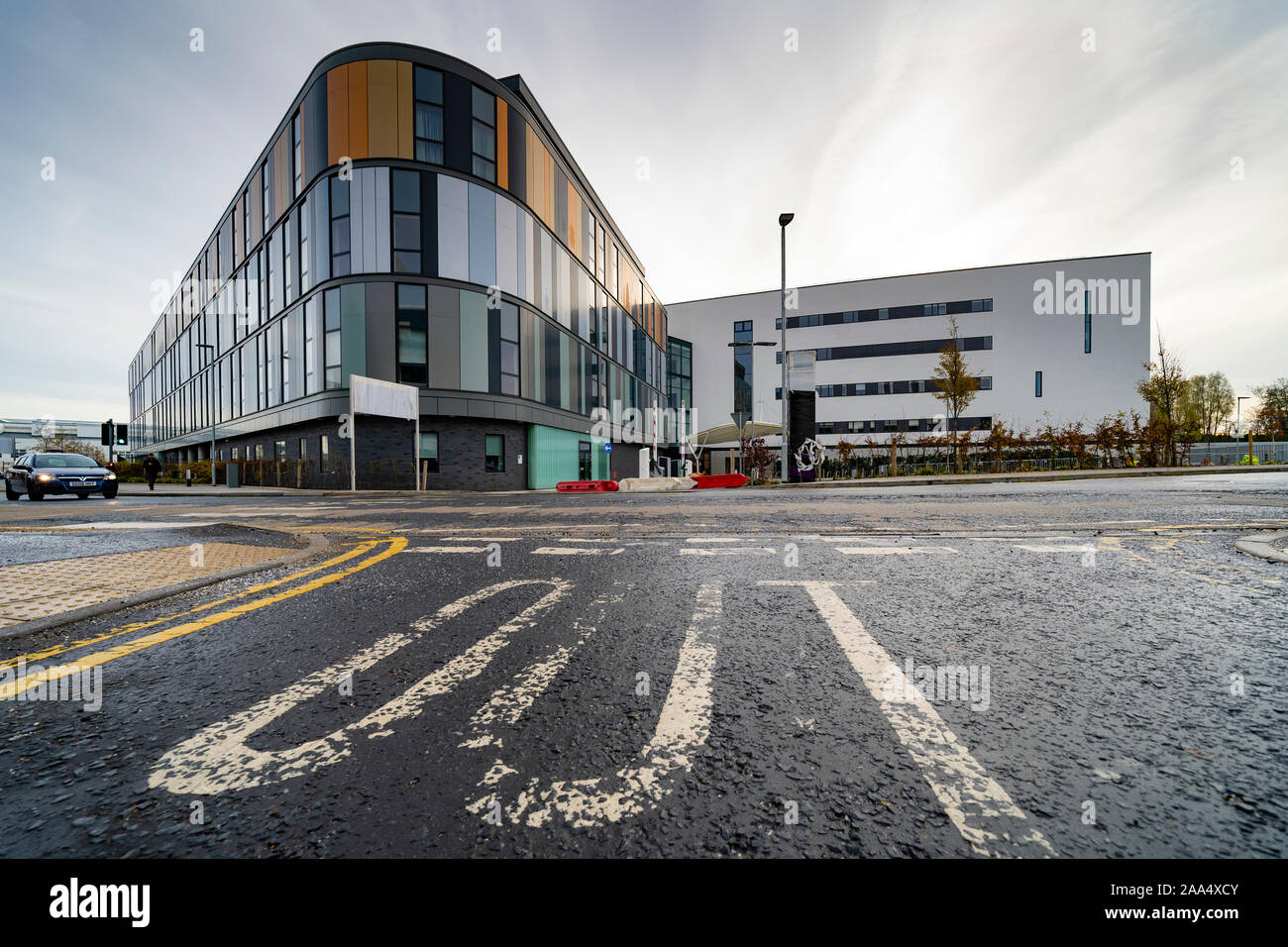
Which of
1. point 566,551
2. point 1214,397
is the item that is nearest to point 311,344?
point 566,551

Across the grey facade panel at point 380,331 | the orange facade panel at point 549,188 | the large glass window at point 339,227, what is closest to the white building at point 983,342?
the orange facade panel at point 549,188

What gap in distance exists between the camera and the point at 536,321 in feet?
93.4

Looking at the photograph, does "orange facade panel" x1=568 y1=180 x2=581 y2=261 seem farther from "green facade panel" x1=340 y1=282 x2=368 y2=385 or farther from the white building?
the white building

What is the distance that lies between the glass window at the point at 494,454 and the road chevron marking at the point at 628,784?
24.8m

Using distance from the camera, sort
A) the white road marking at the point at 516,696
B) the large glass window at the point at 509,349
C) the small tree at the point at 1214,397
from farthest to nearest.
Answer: the small tree at the point at 1214,397, the large glass window at the point at 509,349, the white road marking at the point at 516,696

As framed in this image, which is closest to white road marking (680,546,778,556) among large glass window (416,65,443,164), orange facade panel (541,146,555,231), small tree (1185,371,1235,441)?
large glass window (416,65,443,164)

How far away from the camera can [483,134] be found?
2573cm

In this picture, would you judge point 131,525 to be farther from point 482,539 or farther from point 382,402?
point 382,402

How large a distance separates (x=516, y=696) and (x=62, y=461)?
2504 centimetres

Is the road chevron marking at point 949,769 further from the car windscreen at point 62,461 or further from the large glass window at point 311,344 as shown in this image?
the large glass window at point 311,344

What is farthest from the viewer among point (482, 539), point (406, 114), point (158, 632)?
point (406, 114)

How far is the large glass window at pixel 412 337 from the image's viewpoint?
23.8 m

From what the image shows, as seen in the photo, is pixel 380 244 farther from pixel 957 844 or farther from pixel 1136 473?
pixel 1136 473
